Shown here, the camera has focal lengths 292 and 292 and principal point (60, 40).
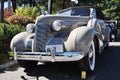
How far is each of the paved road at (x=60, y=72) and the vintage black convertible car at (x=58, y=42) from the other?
1.00 feet

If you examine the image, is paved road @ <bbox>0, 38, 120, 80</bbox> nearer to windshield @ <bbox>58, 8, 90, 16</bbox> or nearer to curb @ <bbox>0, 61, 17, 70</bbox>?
curb @ <bbox>0, 61, 17, 70</bbox>

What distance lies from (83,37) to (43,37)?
108 cm

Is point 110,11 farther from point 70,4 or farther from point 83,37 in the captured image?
point 83,37

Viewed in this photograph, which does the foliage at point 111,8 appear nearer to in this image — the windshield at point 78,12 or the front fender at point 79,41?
the windshield at point 78,12

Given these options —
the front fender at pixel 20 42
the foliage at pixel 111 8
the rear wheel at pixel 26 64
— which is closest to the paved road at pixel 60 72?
the rear wheel at pixel 26 64

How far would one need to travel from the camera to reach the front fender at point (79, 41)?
699cm

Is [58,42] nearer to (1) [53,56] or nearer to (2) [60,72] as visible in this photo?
(1) [53,56]

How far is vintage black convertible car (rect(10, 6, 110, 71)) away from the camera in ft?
23.0

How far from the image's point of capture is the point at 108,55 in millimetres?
11047

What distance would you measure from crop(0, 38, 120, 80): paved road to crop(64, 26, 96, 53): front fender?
86 centimetres

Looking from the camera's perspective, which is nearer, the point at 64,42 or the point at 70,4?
the point at 64,42

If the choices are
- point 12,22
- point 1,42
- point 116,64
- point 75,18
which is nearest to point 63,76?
point 75,18

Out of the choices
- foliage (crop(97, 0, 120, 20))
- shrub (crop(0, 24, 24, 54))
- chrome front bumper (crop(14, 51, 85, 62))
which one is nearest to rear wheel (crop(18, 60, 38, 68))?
chrome front bumper (crop(14, 51, 85, 62))

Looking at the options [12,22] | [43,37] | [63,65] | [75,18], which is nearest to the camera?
[43,37]
